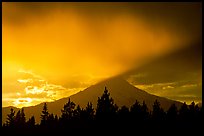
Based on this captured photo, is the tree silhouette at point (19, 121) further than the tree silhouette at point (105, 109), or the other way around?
the tree silhouette at point (19, 121)

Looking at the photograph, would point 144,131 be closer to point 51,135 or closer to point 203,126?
point 203,126

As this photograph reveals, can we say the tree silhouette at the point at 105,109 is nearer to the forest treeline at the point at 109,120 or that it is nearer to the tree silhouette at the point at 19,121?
the forest treeline at the point at 109,120

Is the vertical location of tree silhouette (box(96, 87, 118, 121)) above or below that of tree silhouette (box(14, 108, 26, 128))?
above

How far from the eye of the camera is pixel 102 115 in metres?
67.9

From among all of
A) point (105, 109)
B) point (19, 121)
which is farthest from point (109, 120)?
point (19, 121)

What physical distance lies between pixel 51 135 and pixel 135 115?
1784 centimetres

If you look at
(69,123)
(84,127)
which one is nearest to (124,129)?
(84,127)

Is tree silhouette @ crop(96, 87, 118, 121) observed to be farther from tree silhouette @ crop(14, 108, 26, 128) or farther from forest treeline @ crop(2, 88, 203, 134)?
tree silhouette @ crop(14, 108, 26, 128)

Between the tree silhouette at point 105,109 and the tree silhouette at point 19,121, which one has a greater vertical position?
the tree silhouette at point 105,109

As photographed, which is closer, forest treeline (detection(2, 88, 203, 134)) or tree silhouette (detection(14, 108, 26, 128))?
forest treeline (detection(2, 88, 203, 134))

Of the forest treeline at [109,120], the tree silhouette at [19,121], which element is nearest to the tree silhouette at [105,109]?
the forest treeline at [109,120]

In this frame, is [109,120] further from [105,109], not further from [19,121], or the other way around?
[19,121]

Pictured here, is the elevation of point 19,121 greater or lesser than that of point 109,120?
Answer: lesser

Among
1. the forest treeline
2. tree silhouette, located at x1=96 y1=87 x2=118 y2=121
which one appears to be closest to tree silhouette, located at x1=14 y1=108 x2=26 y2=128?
the forest treeline
